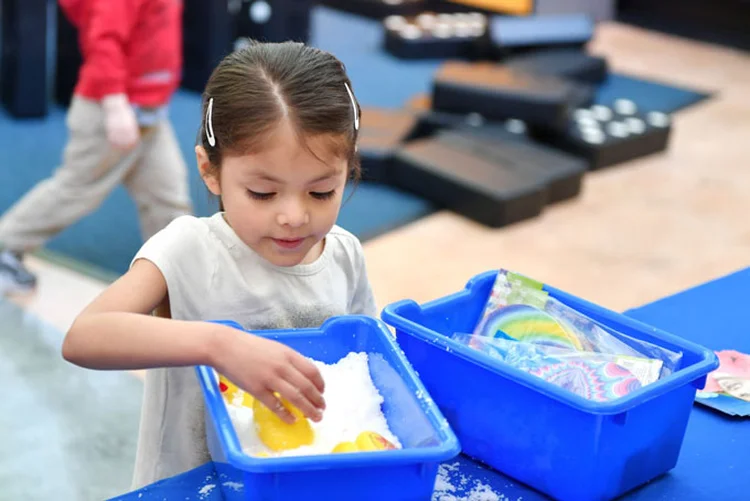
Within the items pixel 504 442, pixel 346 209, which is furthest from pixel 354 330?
pixel 346 209

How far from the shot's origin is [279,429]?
942mm

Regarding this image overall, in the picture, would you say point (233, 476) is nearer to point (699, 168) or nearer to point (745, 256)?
point (745, 256)

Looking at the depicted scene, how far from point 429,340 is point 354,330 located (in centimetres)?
8

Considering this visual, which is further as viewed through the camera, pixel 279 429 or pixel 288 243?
pixel 288 243

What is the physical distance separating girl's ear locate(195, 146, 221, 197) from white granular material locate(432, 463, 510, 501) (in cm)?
→ 39

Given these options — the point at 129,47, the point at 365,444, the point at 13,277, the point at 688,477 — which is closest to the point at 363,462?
the point at 365,444

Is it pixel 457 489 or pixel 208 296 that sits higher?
pixel 208 296

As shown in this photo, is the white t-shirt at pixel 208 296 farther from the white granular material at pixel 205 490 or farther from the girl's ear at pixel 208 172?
the white granular material at pixel 205 490

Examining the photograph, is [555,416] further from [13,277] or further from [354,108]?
[13,277]

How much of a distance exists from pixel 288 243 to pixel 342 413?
0.20 m

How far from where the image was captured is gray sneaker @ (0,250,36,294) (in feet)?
8.84

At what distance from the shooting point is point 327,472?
871 millimetres

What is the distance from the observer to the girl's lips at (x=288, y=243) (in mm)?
1106

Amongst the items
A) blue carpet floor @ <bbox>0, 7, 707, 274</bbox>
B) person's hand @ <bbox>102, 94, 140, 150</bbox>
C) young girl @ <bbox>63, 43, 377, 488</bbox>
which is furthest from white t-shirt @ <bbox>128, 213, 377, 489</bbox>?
person's hand @ <bbox>102, 94, 140, 150</bbox>
